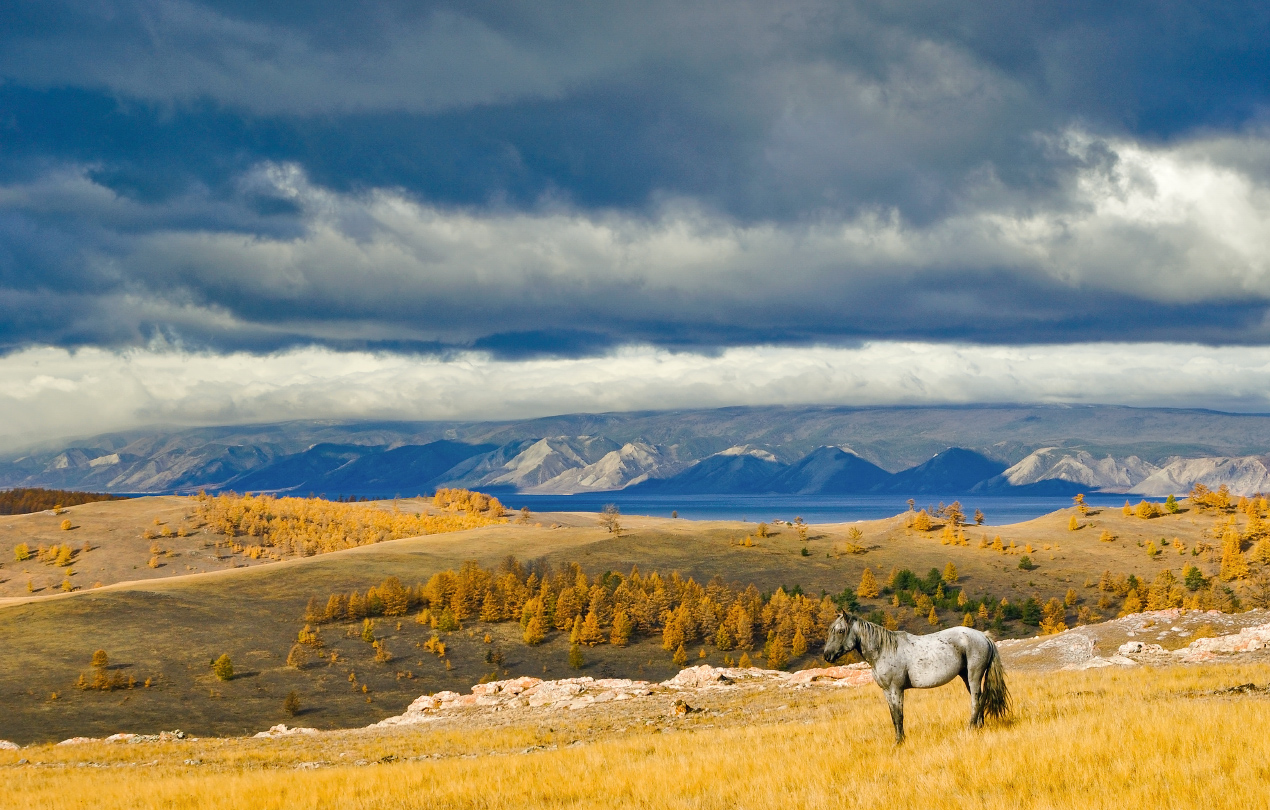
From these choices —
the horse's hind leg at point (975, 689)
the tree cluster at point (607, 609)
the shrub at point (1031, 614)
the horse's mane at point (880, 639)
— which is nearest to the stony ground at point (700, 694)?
the horse's hind leg at point (975, 689)

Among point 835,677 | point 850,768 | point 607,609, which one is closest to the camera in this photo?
point 850,768

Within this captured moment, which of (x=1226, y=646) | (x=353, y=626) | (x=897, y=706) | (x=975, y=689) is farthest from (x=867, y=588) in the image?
(x=897, y=706)

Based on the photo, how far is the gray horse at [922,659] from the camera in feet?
51.8

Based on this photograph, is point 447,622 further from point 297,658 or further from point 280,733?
point 280,733

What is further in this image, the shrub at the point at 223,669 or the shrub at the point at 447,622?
the shrub at the point at 447,622

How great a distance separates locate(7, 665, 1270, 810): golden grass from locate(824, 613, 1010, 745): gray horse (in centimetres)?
62

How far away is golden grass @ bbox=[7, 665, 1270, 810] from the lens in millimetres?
11422

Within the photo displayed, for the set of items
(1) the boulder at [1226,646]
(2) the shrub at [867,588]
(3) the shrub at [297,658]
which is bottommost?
(2) the shrub at [867,588]

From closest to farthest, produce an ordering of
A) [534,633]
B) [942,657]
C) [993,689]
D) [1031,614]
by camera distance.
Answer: [942,657], [993,689], [534,633], [1031,614]

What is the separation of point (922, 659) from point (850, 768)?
2.84 m

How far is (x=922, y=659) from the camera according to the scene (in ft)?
51.9

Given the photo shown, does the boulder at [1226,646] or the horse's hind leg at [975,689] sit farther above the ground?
the horse's hind leg at [975,689]

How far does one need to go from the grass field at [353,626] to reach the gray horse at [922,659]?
69.9 metres

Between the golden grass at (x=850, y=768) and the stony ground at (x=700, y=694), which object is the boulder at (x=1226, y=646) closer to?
the stony ground at (x=700, y=694)
